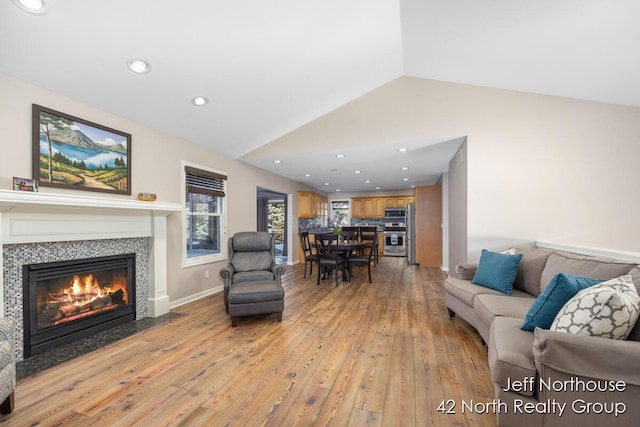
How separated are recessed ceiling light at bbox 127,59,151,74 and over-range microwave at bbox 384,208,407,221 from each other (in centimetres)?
759

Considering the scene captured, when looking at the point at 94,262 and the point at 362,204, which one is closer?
the point at 94,262

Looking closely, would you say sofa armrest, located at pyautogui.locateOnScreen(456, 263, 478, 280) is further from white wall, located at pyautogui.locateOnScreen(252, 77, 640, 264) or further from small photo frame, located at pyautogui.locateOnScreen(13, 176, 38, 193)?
small photo frame, located at pyautogui.locateOnScreen(13, 176, 38, 193)

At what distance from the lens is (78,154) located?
8.34ft

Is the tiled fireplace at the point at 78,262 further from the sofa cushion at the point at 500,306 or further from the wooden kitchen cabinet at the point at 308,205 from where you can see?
the wooden kitchen cabinet at the point at 308,205

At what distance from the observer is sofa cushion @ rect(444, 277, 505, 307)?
2.62m

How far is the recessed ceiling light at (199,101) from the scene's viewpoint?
3.00 metres

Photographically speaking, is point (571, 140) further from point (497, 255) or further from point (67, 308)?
point (67, 308)

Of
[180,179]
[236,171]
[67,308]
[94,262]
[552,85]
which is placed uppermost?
[552,85]

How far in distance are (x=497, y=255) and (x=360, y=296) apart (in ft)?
6.51

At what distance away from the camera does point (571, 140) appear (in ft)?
10.8

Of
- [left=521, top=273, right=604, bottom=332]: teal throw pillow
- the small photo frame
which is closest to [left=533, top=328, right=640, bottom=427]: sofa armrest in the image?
[left=521, top=273, right=604, bottom=332]: teal throw pillow

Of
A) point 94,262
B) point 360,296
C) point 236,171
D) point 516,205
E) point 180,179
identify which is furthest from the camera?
point 236,171

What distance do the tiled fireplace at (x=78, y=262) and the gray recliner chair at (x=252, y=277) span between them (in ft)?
2.83

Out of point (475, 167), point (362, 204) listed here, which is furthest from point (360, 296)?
point (362, 204)
